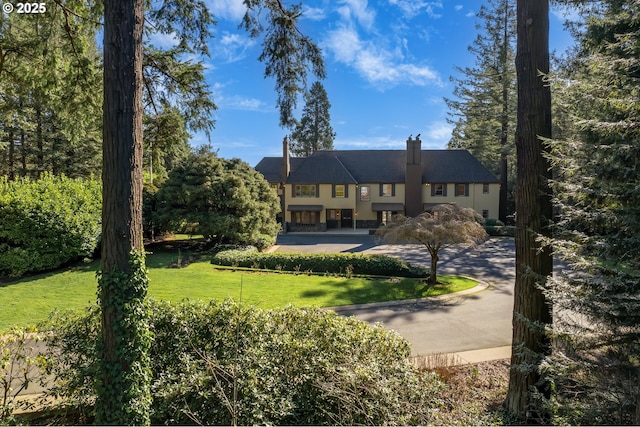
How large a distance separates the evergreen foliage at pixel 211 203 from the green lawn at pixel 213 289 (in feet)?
13.9

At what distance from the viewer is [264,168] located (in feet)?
124

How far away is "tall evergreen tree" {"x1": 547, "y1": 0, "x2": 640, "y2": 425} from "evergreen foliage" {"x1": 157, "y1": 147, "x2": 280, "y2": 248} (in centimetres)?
1663

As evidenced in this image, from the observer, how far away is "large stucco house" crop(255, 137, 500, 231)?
110 feet

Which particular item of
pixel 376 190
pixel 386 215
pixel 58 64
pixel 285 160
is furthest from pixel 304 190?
pixel 58 64

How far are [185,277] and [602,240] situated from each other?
515 inches

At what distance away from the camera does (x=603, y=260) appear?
4676mm

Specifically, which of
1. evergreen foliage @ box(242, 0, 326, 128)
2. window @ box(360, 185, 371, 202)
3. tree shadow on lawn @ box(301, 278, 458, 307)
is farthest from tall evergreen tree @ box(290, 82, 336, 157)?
evergreen foliage @ box(242, 0, 326, 128)

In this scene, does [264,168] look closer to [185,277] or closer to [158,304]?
[185,277]

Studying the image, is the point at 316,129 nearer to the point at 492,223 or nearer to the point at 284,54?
the point at 492,223

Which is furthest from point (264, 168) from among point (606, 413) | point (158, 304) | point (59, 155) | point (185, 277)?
point (606, 413)

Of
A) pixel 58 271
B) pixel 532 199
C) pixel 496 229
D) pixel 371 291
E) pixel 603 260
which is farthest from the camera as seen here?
pixel 496 229

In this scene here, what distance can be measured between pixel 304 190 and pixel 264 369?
29.7 meters

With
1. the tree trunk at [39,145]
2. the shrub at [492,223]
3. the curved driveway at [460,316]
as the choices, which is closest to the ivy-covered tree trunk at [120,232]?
the curved driveway at [460,316]

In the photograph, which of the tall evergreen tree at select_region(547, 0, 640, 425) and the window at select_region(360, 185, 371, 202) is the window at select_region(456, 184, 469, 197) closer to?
the window at select_region(360, 185, 371, 202)
